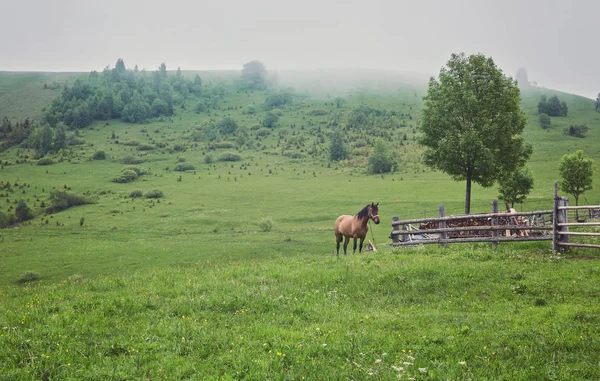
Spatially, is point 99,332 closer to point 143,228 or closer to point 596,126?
point 143,228

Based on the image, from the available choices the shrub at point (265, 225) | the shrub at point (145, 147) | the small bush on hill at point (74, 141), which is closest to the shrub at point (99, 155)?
the shrub at point (145, 147)

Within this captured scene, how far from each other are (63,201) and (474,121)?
74.6 meters

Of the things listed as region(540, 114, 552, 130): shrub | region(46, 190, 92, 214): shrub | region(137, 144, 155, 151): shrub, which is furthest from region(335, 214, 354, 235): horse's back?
region(540, 114, 552, 130): shrub

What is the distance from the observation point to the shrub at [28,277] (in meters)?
37.9

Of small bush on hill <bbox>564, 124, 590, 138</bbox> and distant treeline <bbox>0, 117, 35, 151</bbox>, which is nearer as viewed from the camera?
small bush on hill <bbox>564, 124, 590, 138</bbox>

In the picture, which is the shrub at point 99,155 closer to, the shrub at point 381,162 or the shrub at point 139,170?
the shrub at point 139,170

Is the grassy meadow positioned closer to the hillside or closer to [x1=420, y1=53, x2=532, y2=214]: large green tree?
[x1=420, y1=53, x2=532, y2=214]: large green tree

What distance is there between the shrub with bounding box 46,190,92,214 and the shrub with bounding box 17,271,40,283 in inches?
1729

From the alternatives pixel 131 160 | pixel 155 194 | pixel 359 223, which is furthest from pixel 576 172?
pixel 131 160

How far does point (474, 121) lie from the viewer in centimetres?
3641

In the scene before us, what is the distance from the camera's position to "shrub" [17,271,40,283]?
1492 inches

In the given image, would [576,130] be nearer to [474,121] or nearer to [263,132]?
[263,132]

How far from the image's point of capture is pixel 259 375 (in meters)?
8.07

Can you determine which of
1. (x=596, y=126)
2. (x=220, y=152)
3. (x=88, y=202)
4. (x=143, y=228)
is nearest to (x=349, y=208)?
(x=143, y=228)
